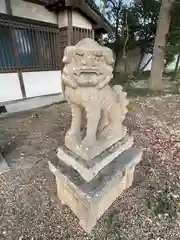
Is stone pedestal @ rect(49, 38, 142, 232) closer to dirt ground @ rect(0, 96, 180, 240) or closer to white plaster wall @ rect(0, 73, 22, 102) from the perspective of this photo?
dirt ground @ rect(0, 96, 180, 240)

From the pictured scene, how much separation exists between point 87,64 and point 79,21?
4704 millimetres

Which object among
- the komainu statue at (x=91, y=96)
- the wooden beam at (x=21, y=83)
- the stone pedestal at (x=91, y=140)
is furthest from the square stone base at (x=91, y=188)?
the wooden beam at (x=21, y=83)

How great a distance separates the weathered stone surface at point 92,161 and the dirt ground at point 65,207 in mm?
585

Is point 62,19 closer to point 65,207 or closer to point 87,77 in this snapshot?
point 87,77

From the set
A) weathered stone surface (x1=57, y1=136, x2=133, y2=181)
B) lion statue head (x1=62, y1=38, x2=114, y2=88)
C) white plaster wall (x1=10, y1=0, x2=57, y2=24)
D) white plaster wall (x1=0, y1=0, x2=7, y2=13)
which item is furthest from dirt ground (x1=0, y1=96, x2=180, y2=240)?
white plaster wall (x1=10, y1=0, x2=57, y2=24)

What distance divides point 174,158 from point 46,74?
13.9ft

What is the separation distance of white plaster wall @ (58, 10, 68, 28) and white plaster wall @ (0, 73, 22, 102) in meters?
2.04

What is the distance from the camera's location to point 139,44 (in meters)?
11.3

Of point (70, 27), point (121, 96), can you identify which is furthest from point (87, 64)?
point (70, 27)

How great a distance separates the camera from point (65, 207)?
1.79 meters

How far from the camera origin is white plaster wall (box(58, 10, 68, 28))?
185 inches

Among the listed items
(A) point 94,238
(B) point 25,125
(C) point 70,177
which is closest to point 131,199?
(A) point 94,238

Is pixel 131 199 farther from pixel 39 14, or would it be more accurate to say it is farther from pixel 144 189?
pixel 39 14

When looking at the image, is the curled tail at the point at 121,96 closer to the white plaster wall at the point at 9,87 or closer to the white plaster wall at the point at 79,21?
the white plaster wall at the point at 9,87
